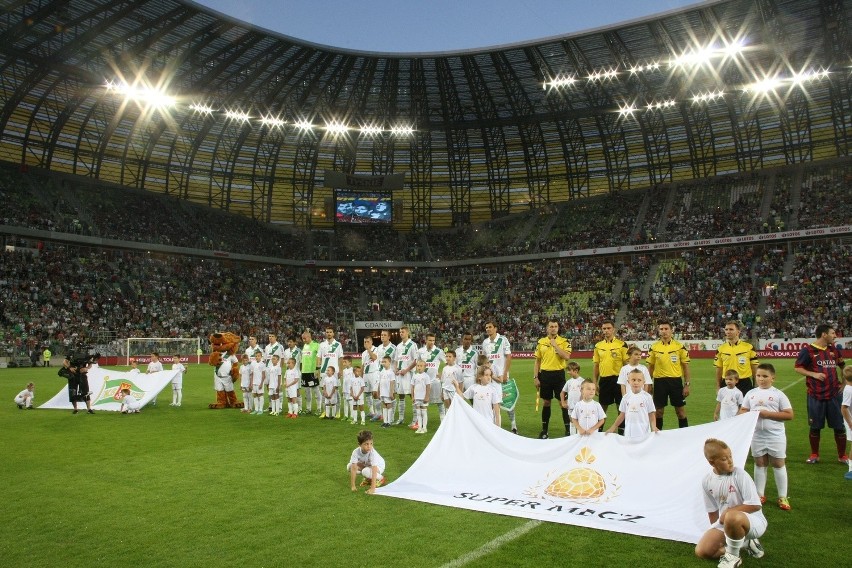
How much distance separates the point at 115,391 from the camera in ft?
64.0

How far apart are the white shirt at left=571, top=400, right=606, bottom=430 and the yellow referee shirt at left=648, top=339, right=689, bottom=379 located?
2.47 metres

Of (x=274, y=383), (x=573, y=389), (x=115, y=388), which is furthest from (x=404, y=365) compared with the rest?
(x=115, y=388)

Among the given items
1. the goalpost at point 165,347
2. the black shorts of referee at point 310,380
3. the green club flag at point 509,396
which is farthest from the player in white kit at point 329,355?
the goalpost at point 165,347

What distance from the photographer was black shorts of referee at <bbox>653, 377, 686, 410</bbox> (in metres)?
11.4

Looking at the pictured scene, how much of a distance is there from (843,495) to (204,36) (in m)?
39.4

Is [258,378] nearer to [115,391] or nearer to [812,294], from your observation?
[115,391]

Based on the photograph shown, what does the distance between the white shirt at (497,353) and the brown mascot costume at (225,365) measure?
870 centimetres

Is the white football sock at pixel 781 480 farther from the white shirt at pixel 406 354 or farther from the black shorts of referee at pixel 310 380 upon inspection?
the black shorts of referee at pixel 310 380

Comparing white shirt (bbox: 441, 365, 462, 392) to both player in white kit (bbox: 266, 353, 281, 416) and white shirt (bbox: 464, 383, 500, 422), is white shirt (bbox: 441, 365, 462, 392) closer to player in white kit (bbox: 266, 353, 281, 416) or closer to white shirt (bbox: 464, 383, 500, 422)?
white shirt (bbox: 464, 383, 500, 422)

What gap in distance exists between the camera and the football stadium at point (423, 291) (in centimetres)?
765

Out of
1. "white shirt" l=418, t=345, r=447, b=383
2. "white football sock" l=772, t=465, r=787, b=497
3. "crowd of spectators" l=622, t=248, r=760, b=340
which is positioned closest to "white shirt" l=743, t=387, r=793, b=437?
"white football sock" l=772, t=465, r=787, b=497

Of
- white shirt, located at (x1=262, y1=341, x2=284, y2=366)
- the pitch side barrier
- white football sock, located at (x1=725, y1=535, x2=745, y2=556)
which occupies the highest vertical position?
the pitch side barrier

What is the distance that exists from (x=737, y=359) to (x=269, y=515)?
26.9 ft

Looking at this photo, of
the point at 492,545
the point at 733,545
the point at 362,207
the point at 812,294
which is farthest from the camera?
the point at 362,207
